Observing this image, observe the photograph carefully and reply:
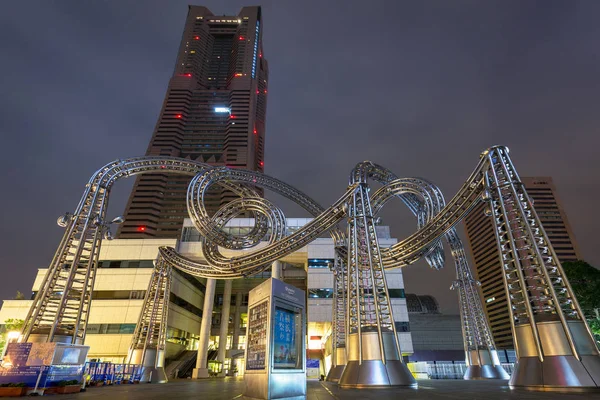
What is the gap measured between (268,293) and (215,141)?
140046 mm

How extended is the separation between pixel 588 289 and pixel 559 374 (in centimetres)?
2756

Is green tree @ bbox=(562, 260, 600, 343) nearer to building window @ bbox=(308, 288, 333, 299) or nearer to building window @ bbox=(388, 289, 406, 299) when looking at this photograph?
building window @ bbox=(388, 289, 406, 299)

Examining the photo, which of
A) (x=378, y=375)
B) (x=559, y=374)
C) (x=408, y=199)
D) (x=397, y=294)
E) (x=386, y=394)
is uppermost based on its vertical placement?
(x=408, y=199)

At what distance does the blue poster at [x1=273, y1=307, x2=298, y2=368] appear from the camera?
9508mm

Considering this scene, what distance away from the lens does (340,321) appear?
1005 inches

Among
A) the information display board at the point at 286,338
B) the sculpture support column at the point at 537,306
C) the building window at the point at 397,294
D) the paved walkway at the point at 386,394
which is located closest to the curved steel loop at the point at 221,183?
the paved walkway at the point at 386,394

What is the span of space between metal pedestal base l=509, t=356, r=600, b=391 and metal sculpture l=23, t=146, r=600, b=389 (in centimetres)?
3

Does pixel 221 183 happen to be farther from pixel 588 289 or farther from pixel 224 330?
pixel 588 289

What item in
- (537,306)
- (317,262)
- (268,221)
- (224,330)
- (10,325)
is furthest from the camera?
(224,330)

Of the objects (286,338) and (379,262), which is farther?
(379,262)

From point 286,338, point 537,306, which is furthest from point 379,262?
point 286,338

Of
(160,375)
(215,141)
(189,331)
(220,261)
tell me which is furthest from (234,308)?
(215,141)

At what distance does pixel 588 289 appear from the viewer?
28594 mm

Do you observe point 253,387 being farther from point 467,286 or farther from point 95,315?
point 95,315
